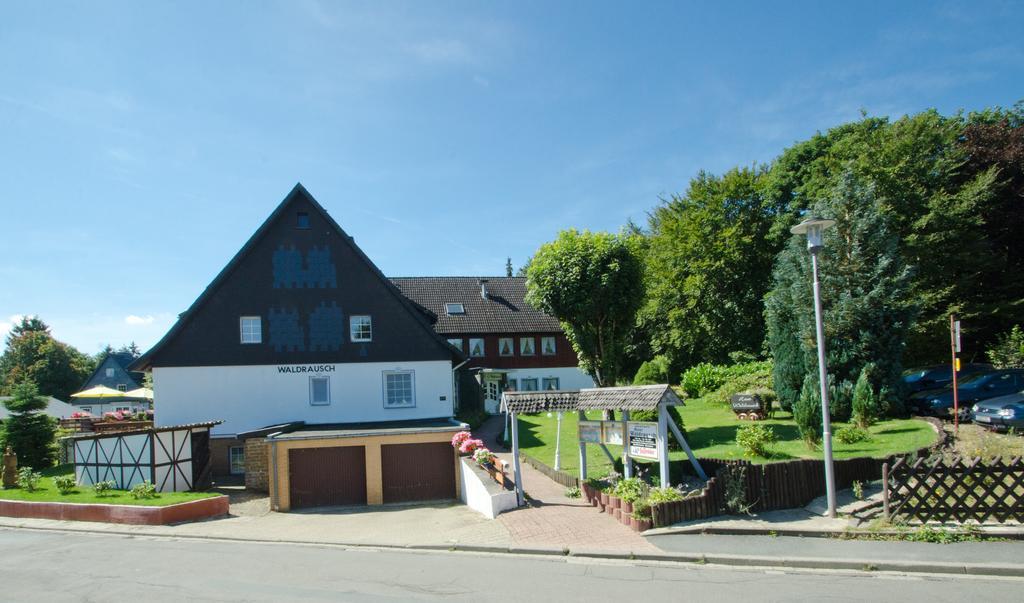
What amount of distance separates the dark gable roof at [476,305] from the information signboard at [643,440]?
93.4ft

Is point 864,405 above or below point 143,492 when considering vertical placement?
above

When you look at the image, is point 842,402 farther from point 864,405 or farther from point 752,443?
point 752,443

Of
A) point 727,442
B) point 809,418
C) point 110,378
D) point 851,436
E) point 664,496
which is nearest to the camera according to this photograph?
point 664,496

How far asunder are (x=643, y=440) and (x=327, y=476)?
1028 centimetres

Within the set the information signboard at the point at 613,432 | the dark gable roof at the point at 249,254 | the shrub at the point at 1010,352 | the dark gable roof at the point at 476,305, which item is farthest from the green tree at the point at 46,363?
the shrub at the point at 1010,352

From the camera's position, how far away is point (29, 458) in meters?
27.1

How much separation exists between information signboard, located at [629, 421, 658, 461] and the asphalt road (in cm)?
339

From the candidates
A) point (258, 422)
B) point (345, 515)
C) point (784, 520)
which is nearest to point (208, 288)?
point (258, 422)

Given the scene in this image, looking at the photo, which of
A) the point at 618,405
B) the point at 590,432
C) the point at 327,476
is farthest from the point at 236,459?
the point at 618,405

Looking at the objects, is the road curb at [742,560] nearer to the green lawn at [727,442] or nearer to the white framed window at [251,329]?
the green lawn at [727,442]

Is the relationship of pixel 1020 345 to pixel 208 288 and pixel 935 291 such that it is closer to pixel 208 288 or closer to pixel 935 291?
pixel 935 291

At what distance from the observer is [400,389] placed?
2544 centimetres

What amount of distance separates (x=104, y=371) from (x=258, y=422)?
59224mm

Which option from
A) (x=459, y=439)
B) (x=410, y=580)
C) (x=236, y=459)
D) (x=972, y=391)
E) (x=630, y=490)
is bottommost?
(x=236, y=459)
